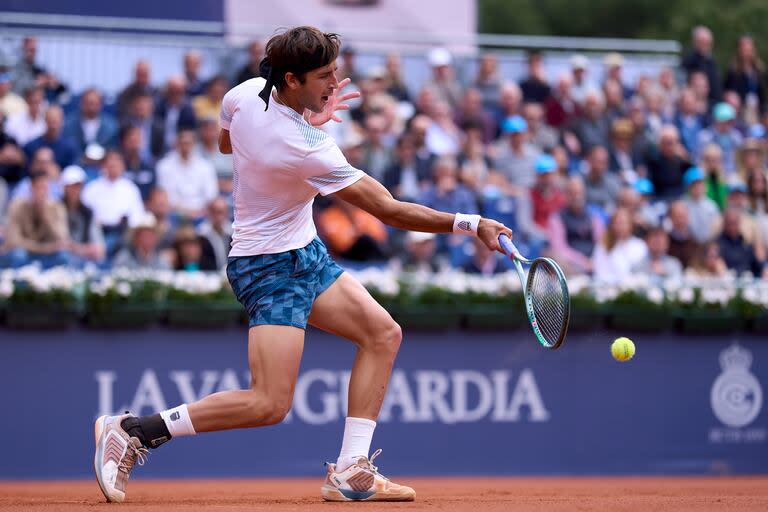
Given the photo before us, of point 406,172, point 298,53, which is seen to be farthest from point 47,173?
point 298,53

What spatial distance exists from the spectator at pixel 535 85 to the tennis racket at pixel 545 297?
810 centimetres

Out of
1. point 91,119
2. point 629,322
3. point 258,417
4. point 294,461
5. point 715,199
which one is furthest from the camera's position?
point 715,199

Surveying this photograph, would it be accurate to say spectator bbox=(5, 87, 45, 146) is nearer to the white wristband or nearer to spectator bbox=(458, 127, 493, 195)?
spectator bbox=(458, 127, 493, 195)

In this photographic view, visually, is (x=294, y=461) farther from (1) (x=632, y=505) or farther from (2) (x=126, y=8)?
(2) (x=126, y=8)

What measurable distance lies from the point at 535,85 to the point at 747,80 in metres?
3.01

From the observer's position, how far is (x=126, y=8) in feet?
45.8

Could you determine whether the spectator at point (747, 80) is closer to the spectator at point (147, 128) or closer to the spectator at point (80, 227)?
the spectator at point (147, 128)

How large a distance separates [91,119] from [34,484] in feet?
13.6

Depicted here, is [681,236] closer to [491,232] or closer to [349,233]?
[349,233]

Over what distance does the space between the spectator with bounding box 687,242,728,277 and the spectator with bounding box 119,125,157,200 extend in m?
5.06

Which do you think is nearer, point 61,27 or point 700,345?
point 700,345

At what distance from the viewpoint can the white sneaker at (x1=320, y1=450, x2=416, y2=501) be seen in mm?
6137

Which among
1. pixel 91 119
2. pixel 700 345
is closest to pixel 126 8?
pixel 91 119

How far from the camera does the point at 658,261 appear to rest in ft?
38.4
